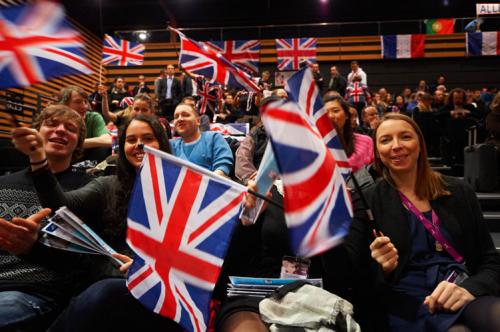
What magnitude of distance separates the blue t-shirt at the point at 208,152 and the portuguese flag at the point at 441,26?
10880mm

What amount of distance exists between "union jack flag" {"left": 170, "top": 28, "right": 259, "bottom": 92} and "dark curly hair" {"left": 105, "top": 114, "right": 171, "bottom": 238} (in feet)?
7.25

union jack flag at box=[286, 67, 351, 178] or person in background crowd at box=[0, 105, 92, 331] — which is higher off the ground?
union jack flag at box=[286, 67, 351, 178]

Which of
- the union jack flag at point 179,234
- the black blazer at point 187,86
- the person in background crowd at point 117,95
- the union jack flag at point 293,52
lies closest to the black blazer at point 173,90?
the black blazer at point 187,86

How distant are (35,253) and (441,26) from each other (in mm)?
12960

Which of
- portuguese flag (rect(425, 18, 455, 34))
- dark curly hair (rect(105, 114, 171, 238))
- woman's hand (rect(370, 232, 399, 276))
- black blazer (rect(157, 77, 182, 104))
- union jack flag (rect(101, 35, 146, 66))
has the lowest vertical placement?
woman's hand (rect(370, 232, 399, 276))

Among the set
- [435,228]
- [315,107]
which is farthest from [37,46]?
[435,228]

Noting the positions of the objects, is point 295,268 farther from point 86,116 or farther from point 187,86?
point 187,86

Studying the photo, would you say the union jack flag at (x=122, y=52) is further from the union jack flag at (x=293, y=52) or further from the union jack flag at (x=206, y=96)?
the union jack flag at (x=293, y=52)

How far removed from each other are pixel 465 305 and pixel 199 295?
0.96 metres

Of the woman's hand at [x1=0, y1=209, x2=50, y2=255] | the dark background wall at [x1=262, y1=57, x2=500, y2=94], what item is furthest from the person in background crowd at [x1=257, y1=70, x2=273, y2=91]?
the dark background wall at [x1=262, y1=57, x2=500, y2=94]

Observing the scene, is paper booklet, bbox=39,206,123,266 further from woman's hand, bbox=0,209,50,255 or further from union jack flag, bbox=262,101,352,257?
union jack flag, bbox=262,101,352,257

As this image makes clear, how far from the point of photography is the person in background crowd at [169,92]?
9.49 m

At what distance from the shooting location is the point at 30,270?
5.53 feet

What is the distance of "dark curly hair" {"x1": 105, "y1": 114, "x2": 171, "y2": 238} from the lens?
176 centimetres
